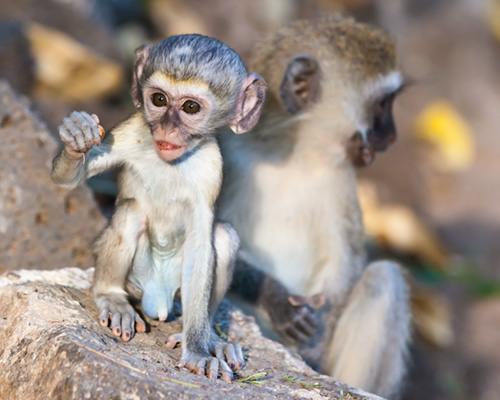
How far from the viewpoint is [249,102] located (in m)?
3.18

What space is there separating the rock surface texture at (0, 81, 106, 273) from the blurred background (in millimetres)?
1353

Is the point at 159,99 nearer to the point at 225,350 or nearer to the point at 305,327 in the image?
the point at 225,350

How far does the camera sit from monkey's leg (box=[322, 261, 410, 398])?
14.6ft

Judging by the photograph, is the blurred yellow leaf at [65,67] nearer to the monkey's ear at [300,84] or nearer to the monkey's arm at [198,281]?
the monkey's ear at [300,84]

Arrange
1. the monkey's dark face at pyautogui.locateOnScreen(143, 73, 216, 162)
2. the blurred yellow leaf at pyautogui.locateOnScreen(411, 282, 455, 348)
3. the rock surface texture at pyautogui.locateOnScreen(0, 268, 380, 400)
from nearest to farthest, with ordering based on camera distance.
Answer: the rock surface texture at pyautogui.locateOnScreen(0, 268, 380, 400)
the monkey's dark face at pyautogui.locateOnScreen(143, 73, 216, 162)
the blurred yellow leaf at pyautogui.locateOnScreen(411, 282, 455, 348)

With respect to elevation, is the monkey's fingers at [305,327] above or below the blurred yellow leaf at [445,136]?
below

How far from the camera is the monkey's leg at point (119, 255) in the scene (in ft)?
10.3

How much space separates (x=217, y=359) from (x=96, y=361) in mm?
543

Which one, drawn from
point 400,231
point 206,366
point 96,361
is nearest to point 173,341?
point 206,366

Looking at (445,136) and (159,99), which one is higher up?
(445,136)

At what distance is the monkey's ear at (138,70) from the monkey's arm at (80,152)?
19cm

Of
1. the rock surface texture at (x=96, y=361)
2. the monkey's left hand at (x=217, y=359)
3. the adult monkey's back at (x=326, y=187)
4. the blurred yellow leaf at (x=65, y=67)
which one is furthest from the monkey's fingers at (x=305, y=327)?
the blurred yellow leaf at (x=65, y=67)

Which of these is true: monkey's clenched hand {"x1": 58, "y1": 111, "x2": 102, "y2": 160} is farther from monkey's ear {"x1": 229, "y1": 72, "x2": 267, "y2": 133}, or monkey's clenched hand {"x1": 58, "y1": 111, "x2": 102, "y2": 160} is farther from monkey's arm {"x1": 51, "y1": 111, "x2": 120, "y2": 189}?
monkey's ear {"x1": 229, "y1": 72, "x2": 267, "y2": 133}

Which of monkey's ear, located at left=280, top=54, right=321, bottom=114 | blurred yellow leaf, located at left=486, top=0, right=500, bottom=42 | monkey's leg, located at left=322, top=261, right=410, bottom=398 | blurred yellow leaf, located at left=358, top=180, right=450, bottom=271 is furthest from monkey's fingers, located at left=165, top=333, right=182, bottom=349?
blurred yellow leaf, located at left=486, top=0, right=500, bottom=42
